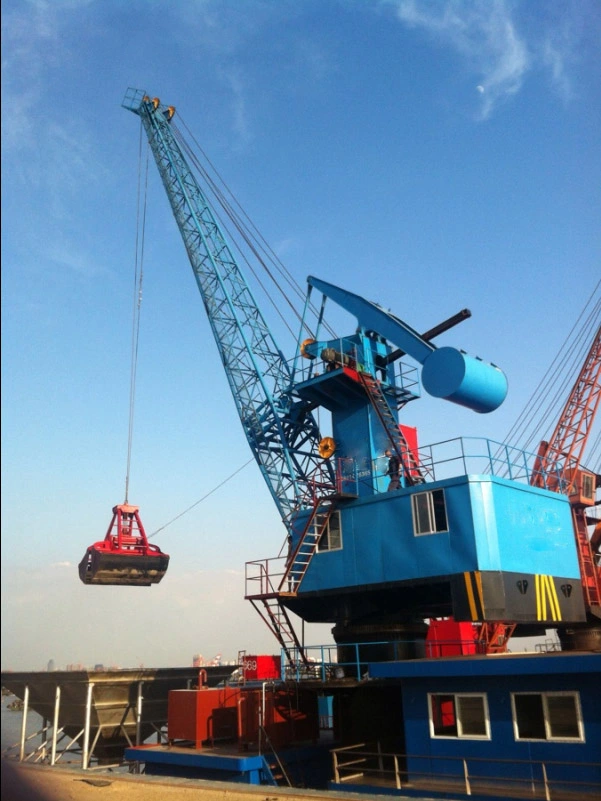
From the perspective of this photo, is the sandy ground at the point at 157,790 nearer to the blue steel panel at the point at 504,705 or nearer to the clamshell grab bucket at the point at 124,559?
the blue steel panel at the point at 504,705

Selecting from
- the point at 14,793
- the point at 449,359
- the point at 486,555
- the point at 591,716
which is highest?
the point at 449,359

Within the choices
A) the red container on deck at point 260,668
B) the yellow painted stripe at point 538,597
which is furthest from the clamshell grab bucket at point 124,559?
the yellow painted stripe at point 538,597

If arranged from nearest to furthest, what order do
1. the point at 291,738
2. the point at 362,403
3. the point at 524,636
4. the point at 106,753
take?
the point at 291,738
the point at 524,636
the point at 362,403
the point at 106,753

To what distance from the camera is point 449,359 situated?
29875 millimetres

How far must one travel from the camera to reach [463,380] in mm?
29234

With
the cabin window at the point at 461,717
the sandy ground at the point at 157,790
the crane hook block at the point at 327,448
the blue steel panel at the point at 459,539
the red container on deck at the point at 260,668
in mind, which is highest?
the crane hook block at the point at 327,448

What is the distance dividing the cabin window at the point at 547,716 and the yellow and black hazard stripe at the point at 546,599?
7905 mm

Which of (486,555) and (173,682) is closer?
(486,555)

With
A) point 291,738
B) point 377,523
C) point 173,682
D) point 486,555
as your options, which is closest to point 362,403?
point 377,523

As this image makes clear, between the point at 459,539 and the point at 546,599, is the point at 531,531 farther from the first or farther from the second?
the point at 459,539

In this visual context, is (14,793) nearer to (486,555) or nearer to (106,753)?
(486,555)

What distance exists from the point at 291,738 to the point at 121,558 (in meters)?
15.0

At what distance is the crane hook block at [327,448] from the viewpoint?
3444 cm

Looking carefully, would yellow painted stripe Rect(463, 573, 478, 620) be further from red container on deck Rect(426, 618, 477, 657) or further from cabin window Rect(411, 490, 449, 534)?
red container on deck Rect(426, 618, 477, 657)
